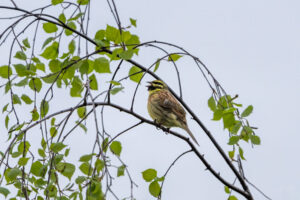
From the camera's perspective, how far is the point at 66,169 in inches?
131

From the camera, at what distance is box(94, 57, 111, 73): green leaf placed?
342cm

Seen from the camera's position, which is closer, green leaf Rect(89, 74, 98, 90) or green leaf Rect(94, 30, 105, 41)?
green leaf Rect(94, 30, 105, 41)

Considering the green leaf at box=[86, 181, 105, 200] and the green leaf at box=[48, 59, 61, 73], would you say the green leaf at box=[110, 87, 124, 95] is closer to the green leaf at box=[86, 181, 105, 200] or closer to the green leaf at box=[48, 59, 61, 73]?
the green leaf at box=[86, 181, 105, 200]

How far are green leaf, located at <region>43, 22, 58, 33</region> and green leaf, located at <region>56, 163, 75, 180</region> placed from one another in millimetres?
1128

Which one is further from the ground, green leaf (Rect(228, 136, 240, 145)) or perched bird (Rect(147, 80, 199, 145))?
perched bird (Rect(147, 80, 199, 145))

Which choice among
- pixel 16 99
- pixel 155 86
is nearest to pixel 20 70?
pixel 16 99

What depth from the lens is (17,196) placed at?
A: 372 centimetres

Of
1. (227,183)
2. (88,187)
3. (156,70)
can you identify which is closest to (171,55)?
(156,70)

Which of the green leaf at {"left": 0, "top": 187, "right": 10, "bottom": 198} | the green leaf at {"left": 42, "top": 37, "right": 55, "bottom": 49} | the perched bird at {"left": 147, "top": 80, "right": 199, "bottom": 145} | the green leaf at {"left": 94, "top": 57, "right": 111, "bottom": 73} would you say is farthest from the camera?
the perched bird at {"left": 147, "top": 80, "right": 199, "bottom": 145}

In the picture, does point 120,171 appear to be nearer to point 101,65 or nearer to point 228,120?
point 101,65

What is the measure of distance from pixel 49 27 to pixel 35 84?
0.48 metres

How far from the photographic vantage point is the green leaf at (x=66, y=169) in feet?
10.9

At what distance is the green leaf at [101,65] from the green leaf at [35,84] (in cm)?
51

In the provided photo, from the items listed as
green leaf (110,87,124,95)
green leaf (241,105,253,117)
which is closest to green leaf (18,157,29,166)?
green leaf (110,87,124,95)
